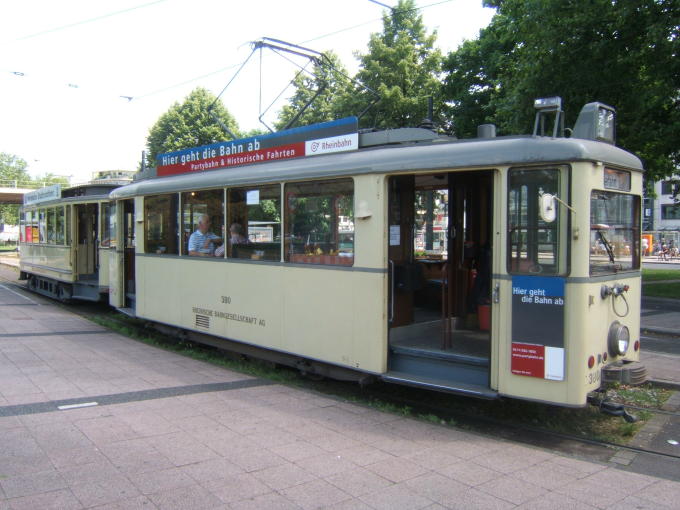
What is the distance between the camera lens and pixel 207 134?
38781mm

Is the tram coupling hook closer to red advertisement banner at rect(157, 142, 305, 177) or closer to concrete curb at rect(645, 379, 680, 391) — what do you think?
concrete curb at rect(645, 379, 680, 391)

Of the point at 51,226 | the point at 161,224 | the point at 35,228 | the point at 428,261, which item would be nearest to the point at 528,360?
the point at 428,261

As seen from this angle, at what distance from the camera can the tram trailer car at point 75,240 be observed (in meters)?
13.8

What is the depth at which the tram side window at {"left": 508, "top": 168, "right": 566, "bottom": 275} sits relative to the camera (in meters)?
4.83

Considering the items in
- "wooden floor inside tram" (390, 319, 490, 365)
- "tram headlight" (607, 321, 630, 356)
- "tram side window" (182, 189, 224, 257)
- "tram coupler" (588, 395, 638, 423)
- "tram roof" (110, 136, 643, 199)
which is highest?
"tram roof" (110, 136, 643, 199)

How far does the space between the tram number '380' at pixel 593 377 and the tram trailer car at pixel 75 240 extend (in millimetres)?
10486

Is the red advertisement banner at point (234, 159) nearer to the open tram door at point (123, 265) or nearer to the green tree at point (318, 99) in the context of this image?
the open tram door at point (123, 265)

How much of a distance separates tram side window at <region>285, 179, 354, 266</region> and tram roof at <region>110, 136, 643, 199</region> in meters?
0.16

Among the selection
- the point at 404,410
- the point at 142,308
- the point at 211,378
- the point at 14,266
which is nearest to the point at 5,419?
the point at 211,378

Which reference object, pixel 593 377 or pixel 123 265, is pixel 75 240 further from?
pixel 593 377

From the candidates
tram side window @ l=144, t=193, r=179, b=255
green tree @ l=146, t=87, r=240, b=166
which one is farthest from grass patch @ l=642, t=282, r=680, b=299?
green tree @ l=146, t=87, r=240, b=166

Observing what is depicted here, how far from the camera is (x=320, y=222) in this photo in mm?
6305

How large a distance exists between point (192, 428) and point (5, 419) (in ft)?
5.55

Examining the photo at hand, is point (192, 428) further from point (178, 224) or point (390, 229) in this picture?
point (178, 224)
